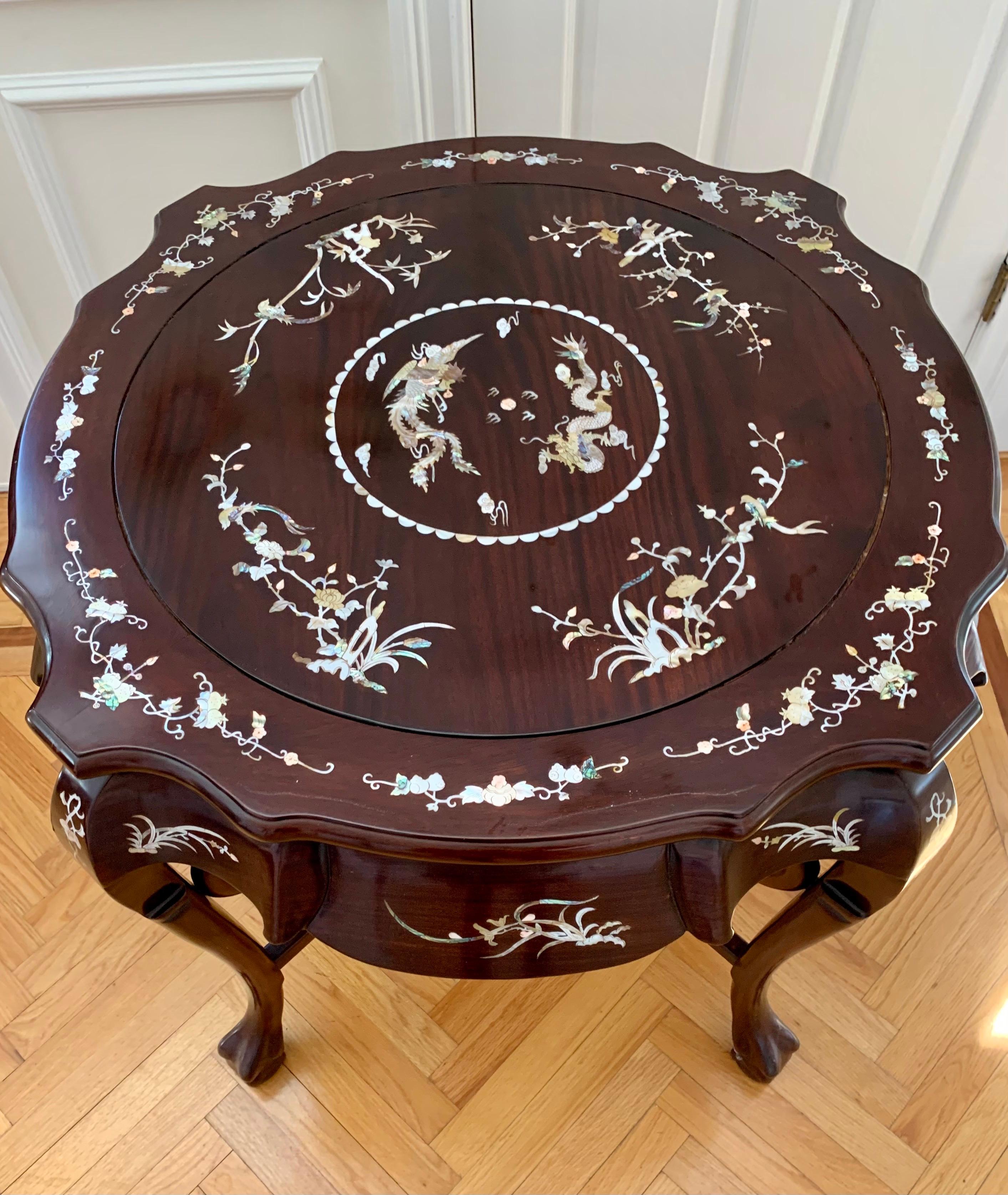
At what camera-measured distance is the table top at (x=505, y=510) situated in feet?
1.78

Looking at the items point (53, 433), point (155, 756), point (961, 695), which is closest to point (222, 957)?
point (155, 756)

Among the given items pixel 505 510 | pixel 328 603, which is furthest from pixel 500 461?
pixel 328 603

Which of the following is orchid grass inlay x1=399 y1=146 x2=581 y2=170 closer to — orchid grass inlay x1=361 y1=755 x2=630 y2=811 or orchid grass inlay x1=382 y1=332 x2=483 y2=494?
orchid grass inlay x1=382 y1=332 x2=483 y2=494

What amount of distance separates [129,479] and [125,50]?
0.64 metres

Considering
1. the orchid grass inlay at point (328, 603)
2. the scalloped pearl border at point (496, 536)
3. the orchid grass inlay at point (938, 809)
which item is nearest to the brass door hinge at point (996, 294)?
the scalloped pearl border at point (496, 536)

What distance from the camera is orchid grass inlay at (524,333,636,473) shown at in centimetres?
67

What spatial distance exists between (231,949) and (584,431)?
0.47 m

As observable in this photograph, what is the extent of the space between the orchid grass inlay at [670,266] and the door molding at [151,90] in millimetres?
431

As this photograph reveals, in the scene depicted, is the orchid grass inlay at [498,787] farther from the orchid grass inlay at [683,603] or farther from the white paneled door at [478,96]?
the white paneled door at [478,96]

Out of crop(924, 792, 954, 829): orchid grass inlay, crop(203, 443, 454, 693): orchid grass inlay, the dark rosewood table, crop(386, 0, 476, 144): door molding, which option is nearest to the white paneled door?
crop(386, 0, 476, 144): door molding

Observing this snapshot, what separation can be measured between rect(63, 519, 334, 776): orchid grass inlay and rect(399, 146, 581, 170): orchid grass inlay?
1.59 ft

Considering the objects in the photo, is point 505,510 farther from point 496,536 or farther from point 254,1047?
point 254,1047

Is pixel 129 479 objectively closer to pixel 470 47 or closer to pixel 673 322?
pixel 673 322

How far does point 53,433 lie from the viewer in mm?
689
